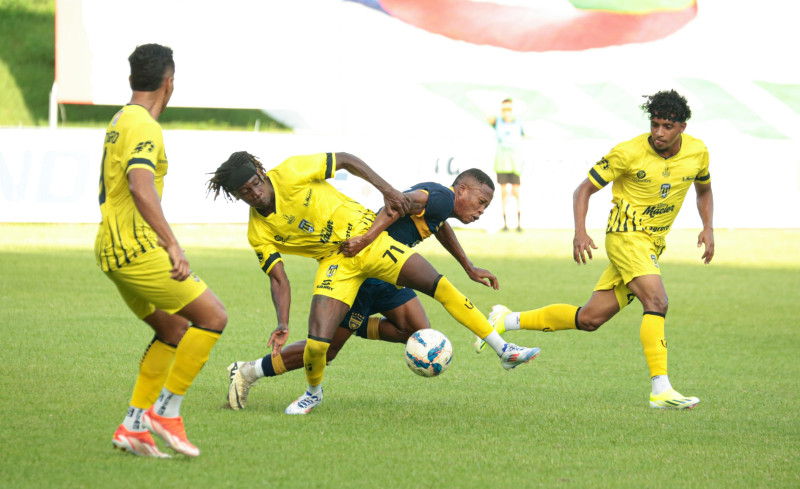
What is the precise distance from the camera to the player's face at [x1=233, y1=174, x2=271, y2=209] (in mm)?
6328

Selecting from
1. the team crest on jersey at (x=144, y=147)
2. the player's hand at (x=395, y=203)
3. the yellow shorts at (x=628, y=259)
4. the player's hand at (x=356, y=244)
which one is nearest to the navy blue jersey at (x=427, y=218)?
the player's hand at (x=395, y=203)

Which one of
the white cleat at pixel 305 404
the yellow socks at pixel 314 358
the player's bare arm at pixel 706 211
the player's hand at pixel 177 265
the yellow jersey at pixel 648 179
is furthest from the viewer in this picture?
the player's bare arm at pixel 706 211

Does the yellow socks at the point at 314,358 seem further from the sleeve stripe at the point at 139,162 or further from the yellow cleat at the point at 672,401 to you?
the yellow cleat at the point at 672,401

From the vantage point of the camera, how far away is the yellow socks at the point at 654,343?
711 centimetres

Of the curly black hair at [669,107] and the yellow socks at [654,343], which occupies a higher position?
the curly black hair at [669,107]

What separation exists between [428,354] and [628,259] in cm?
170

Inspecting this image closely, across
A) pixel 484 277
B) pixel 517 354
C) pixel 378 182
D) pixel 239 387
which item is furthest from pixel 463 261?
pixel 239 387

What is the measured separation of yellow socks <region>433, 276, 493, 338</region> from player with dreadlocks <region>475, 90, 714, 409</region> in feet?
2.20

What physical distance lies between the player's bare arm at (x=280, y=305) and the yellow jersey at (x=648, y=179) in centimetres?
254

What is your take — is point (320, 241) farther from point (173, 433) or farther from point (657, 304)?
point (657, 304)

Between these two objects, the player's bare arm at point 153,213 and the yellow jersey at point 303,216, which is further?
the yellow jersey at point 303,216

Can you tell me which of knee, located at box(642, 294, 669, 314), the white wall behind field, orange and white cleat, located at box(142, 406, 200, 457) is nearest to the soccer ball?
knee, located at box(642, 294, 669, 314)

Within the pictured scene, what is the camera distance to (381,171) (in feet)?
66.8

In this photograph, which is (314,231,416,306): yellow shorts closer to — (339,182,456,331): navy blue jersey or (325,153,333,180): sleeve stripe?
(339,182,456,331): navy blue jersey
